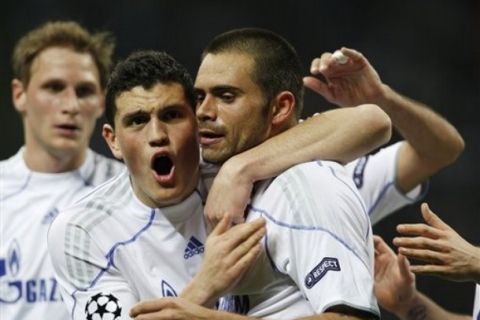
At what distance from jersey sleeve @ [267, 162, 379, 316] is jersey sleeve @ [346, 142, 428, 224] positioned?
4.91 ft

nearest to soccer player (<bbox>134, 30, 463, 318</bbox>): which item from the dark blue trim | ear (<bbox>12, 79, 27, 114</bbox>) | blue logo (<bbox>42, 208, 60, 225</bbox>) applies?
the dark blue trim

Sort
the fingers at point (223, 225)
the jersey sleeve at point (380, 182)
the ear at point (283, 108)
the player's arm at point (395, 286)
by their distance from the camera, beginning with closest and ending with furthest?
the fingers at point (223, 225) → the ear at point (283, 108) → the player's arm at point (395, 286) → the jersey sleeve at point (380, 182)

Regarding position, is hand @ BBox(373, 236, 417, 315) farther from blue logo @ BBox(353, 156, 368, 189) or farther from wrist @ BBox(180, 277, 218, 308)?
wrist @ BBox(180, 277, 218, 308)

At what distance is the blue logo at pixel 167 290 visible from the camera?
3424mm

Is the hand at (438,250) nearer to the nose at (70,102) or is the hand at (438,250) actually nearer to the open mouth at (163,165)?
the open mouth at (163,165)

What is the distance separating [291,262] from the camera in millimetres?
3004

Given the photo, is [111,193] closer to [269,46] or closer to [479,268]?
[269,46]

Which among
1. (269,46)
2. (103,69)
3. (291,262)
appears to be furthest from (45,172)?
(291,262)

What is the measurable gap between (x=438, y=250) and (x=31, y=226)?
2623 millimetres

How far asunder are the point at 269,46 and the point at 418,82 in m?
4.22

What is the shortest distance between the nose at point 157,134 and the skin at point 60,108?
6.35ft

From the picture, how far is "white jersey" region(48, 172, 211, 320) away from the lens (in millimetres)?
3348

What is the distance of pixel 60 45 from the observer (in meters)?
5.54

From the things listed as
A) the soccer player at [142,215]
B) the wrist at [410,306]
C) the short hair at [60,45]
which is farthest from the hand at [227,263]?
the short hair at [60,45]
